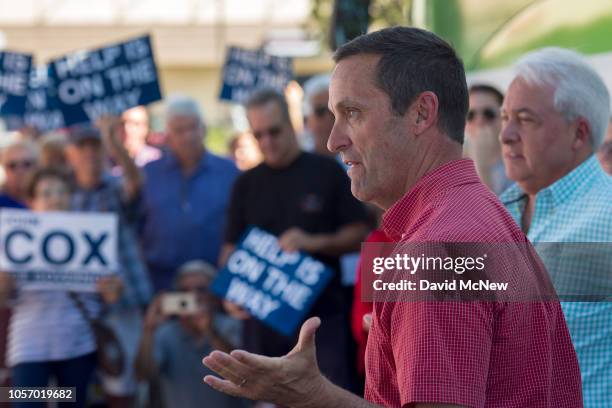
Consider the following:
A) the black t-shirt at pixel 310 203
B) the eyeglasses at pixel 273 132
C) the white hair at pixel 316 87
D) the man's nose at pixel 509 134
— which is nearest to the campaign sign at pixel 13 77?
the white hair at pixel 316 87

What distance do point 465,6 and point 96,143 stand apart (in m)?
3.11

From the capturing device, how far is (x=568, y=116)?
328 cm

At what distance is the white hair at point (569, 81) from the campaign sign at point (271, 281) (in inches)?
110

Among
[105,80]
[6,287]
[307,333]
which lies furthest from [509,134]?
[105,80]

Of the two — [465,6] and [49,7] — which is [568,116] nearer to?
[465,6]

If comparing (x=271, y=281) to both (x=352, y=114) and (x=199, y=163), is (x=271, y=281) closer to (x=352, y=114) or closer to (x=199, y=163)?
(x=199, y=163)

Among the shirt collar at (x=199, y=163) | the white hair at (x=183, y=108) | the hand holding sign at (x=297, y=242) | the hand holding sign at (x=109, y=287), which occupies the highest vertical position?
the white hair at (x=183, y=108)

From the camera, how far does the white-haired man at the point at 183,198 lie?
24.7ft

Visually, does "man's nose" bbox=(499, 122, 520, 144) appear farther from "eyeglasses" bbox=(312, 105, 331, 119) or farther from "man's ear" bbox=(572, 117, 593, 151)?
"eyeglasses" bbox=(312, 105, 331, 119)

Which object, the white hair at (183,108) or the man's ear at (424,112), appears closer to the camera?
the man's ear at (424,112)

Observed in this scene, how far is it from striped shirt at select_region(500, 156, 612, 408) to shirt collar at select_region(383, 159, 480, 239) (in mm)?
914

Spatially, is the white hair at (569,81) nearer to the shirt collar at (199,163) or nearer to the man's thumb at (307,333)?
the man's thumb at (307,333)

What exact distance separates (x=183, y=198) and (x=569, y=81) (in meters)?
4.71

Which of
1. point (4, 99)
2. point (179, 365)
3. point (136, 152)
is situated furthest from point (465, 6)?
point (136, 152)
